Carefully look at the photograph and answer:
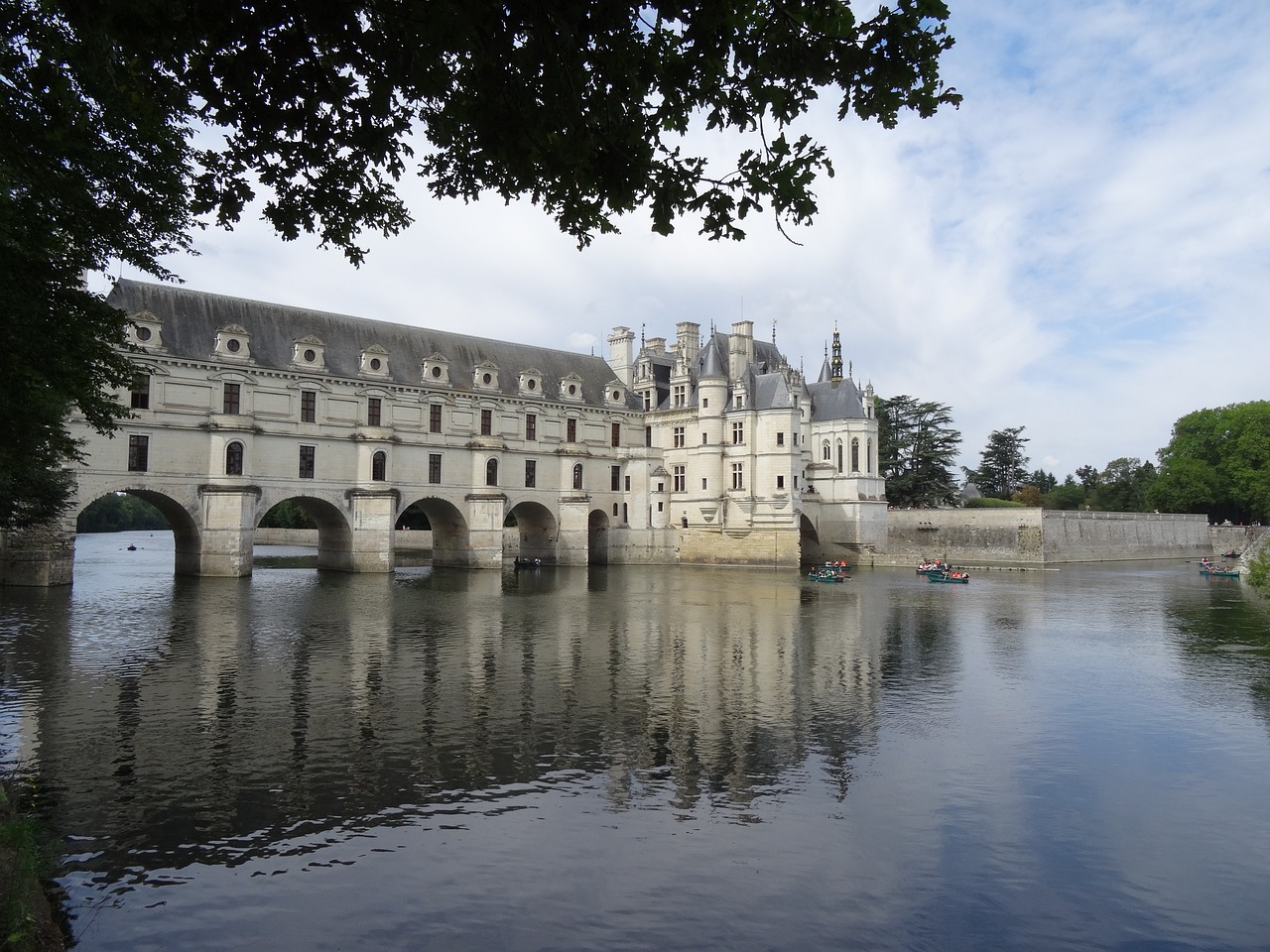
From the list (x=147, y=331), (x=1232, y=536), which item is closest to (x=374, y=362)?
(x=147, y=331)

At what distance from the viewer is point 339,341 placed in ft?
140

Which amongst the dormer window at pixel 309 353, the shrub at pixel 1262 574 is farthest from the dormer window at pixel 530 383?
the shrub at pixel 1262 574

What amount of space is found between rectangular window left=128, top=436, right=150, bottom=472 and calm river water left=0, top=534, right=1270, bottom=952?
46.2ft

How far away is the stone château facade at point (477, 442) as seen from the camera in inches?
1422

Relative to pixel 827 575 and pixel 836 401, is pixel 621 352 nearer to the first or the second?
pixel 836 401

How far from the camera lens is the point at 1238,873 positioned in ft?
28.2

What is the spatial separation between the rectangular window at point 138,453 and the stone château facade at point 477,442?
76mm

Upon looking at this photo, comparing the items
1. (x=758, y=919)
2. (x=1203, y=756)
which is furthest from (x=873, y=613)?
(x=758, y=919)

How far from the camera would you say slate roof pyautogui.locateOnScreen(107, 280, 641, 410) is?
37.1 metres

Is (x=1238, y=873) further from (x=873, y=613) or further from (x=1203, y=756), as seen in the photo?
(x=873, y=613)

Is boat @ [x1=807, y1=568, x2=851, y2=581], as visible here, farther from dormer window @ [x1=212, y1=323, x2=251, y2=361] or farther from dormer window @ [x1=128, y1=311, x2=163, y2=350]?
dormer window @ [x1=128, y1=311, x2=163, y2=350]

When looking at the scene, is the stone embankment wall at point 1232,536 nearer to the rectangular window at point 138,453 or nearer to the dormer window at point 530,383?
the dormer window at point 530,383

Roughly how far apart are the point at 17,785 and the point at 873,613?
79.3ft

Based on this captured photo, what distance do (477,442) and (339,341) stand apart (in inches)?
327
